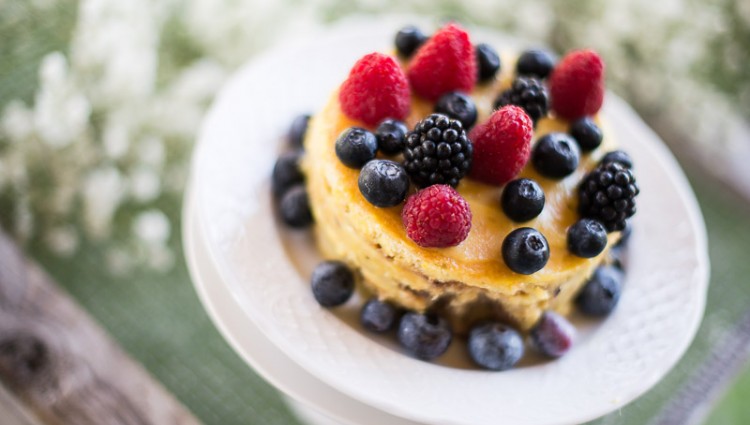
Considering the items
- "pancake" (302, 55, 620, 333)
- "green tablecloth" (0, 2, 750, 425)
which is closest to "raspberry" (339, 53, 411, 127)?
"pancake" (302, 55, 620, 333)

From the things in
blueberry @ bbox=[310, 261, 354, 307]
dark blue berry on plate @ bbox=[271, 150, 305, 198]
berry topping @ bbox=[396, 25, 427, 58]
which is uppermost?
berry topping @ bbox=[396, 25, 427, 58]

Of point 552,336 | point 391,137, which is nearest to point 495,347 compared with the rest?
point 552,336

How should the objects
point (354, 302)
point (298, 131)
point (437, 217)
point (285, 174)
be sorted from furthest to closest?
point (298, 131), point (285, 174), point (354, 302), point (437, 217)

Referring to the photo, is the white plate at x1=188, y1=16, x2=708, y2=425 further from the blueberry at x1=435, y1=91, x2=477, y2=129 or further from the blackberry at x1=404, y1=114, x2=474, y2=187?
the blueberry at x1=435, y1=91, x2=477, y2=129

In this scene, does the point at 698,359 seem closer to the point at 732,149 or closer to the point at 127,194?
the point at 732,149

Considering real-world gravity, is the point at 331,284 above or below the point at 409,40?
below

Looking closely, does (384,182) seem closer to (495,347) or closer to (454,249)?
(454,249)

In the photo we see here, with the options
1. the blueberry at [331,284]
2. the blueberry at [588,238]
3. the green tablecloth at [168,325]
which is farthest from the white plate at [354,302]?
the blueberry at [588,238]
